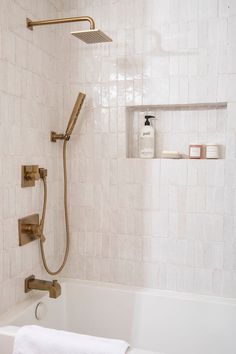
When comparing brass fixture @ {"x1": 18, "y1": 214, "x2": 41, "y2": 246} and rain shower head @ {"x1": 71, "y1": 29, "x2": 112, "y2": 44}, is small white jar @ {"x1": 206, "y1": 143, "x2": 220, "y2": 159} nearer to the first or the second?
rain shower head @ {"x1": 71, "y1": 29, "x2": 112, "y2": 44}

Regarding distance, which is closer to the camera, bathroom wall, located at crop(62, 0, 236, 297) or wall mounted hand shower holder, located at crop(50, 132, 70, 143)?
bathroom wall, located at crop(62, 0, 236, 297)

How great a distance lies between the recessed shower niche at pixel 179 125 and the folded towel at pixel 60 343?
1127 mm

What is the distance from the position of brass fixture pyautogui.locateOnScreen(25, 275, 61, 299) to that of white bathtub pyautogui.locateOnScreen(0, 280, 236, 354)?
73 millimetres

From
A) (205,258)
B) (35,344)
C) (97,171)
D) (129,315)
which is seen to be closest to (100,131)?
(97,171)

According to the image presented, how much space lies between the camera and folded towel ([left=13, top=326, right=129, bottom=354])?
134 centimetres

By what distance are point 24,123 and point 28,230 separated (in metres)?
0.57

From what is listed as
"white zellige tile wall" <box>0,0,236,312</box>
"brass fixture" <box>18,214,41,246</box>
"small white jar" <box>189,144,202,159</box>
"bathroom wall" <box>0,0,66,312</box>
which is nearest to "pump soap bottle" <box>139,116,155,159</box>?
"white zellige tile wall" <box>0,0,236,312</box>

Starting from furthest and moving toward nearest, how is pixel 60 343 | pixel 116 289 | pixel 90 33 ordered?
1. pixel 116 289
2. pixel 90 33
3. pixel 60 343

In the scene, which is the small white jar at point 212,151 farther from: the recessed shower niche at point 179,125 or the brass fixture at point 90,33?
the brass fixture at point 90,33

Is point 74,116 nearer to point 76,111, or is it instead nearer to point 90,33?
point 76,111

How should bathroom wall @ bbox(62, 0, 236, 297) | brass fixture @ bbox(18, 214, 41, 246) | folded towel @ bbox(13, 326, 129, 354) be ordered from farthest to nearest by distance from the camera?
bathroom wall @ bbox(62, 0, 236, 297) < brass fixture @ bbox(18, 214, 41, 246) < folded towel @ bbox(13, 326, 129, 354)

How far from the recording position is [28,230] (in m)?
1.94

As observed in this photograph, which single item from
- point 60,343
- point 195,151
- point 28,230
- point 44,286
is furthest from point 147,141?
point 60,343

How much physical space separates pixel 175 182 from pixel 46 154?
30.6 inches
